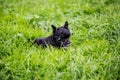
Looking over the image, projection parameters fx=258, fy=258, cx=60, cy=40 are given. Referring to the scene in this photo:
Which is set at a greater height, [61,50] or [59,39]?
[59,39]

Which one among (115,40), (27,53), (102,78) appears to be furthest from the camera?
(115,40)

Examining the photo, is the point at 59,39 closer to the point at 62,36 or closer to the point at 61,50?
the point at 62,36

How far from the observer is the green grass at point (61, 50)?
439 cm

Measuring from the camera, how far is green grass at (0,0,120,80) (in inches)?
173

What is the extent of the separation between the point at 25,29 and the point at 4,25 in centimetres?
53

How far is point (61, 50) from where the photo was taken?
5.16 metres

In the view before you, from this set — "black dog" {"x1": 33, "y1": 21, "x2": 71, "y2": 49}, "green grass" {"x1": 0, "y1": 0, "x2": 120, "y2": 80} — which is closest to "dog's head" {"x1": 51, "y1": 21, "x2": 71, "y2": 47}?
"black dog" {"x1": 33, "y1": 21, "x2": 71, "y2": 49}

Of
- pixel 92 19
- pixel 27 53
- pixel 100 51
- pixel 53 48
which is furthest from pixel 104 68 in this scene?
pixel 92 19

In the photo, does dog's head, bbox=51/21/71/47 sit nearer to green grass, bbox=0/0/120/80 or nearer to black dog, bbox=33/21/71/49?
black dog, bbox=33/21/71/49

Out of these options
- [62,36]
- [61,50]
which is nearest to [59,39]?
[62,36]

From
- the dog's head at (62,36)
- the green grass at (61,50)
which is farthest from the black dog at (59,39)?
the green grass at (61,50)

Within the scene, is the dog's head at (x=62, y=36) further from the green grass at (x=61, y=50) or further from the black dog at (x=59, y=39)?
the green grass at (x=61, y=50)

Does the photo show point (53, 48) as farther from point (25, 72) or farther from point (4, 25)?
point (4, 25)

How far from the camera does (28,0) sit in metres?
8.96
